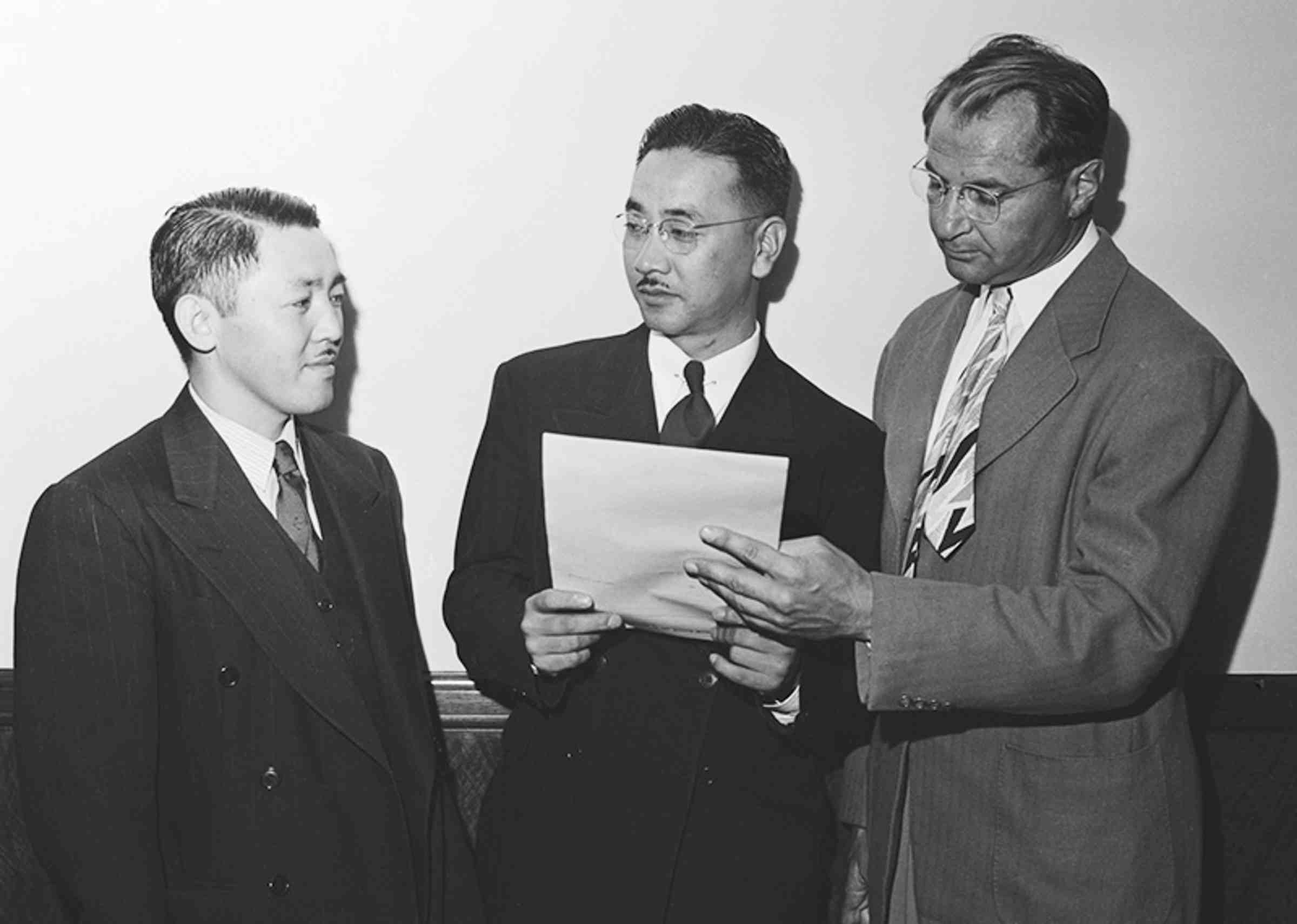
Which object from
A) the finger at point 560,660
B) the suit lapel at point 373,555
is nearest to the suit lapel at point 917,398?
the finger at point 560,660

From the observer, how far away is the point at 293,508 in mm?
2578

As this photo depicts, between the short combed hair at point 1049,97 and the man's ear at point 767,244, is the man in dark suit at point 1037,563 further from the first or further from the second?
the man's ear at point 767,244

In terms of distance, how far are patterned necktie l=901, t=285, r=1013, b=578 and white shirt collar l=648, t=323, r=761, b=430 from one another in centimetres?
37

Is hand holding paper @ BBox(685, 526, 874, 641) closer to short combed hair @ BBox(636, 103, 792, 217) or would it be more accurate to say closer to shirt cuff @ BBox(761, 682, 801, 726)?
shirt cuff @ BBox(761, 682, 801, 726)

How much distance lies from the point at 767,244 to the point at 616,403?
40 centimetres

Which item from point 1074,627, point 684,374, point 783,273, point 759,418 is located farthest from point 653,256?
point 1074,627

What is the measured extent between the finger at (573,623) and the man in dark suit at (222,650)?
1.04ft

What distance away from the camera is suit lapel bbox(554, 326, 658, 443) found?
270 centimetres

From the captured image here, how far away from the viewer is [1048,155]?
96.3 inches

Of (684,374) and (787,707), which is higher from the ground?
(684,374)

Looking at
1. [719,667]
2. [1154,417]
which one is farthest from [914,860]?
[1154,417]

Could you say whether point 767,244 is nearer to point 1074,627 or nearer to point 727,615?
point 727,615

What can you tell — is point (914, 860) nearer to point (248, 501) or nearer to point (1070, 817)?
point (1070, 817)

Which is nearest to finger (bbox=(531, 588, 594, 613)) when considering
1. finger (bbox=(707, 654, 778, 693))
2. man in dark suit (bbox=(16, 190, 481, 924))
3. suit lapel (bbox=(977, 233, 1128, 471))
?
finger (bbox=(707, 654, 778, 693))
